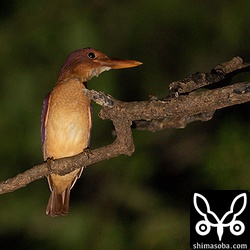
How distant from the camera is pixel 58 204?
3449 mm

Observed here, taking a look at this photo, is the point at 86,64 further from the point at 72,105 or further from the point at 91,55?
the point at 72,105

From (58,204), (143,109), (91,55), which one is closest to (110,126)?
(58,204)

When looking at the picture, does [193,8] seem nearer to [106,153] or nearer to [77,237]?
[77,237]

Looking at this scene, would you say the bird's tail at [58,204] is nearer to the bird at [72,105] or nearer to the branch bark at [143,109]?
the bird at [72,105]

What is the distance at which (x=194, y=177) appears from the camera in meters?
4.71

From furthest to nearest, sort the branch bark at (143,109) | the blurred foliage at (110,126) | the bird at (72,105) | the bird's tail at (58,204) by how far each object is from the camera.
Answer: the blurred foliage at (110,126)
the bird's tail at (58,204)
the bird at (72,105)
the branch bark at (143,109)

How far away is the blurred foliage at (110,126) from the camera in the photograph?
15.0ft

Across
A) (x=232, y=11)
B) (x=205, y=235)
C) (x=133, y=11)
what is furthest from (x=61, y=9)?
(x=205, y=235)

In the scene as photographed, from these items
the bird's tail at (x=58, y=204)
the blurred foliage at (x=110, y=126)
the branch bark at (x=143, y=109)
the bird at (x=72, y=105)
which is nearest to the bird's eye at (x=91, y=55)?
the bird at (x=72, y=105)

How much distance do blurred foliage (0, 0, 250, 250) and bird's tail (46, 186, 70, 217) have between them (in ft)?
3.11

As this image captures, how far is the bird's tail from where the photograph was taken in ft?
11.2

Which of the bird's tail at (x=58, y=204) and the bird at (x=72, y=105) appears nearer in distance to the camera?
the bird at (x=72, y=105)

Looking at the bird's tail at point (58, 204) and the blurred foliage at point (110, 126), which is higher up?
the blurred foliage at point (110, 126)

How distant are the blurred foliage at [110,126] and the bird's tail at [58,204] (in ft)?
3.11
